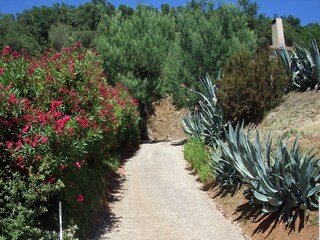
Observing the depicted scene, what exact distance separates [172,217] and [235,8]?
1523 centimetres

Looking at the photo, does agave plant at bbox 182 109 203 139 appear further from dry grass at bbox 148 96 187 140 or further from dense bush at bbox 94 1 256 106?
dry grass at bbox 148 96 187 140

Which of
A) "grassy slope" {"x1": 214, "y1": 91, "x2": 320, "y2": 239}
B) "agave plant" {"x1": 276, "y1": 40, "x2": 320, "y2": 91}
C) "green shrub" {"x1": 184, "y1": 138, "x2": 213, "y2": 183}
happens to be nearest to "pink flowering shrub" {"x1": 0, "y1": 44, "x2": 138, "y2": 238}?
"grassy slope" {"x1": 214, "y1": 91, "x2": 320, "y2": 239}

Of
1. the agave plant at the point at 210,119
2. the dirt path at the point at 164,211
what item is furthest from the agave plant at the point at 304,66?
the dirt path at the point at 164,211

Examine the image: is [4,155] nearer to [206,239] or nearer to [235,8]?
[206,239]

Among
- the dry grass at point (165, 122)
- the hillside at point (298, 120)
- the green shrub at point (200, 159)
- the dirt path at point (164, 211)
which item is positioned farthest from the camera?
the dry grass at point (165, 122)

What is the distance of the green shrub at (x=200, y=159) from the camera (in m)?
10.4

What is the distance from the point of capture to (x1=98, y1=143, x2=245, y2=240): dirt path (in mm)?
6988

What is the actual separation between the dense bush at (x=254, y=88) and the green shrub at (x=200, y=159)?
1474mm

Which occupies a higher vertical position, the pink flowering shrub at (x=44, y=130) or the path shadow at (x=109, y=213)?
the pink flowering shrub at (x=44, y=130)

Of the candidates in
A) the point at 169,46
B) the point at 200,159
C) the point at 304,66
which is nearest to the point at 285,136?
the point at 200,159

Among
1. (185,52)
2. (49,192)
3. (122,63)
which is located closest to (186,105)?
(185,52)

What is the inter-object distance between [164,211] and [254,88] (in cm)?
498

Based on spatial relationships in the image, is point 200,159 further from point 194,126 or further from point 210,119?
point 194,126

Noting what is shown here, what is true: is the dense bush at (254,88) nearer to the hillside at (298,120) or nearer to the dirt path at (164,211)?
the hillside at (298,120)
